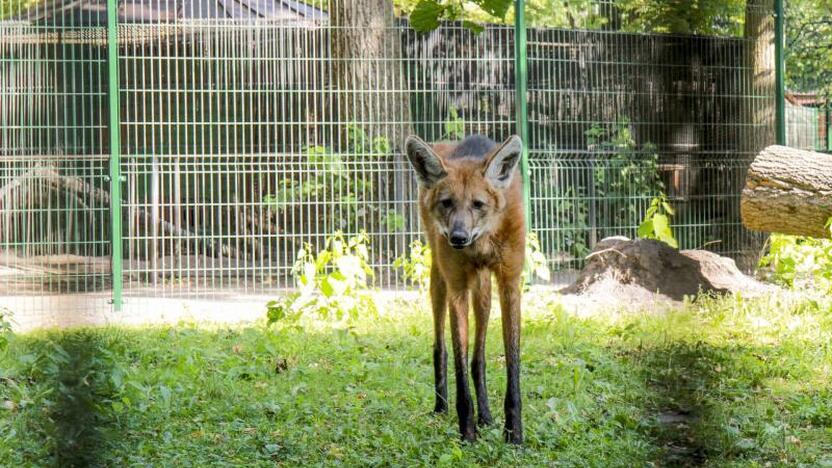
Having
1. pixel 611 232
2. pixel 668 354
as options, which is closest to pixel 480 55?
pixel 611 232

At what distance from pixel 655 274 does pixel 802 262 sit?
44.7 inches

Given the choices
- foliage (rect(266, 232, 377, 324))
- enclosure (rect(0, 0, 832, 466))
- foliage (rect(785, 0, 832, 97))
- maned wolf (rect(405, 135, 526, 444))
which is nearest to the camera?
maned wolf (rect(405, 135, 526, 444))

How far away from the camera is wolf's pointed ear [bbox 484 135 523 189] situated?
13.6ft

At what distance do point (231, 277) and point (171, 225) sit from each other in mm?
686

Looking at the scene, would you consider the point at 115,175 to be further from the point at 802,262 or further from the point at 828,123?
the point at 828,123

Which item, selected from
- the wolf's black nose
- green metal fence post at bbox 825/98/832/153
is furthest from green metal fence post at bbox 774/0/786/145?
the wolf's black nose

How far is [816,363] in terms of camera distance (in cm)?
539

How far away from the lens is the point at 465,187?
4.10 meters

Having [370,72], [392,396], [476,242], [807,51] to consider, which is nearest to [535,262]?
[370,72]

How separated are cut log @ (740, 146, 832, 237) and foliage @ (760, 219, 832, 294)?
0.81 feet

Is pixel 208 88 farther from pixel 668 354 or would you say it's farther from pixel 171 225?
pixel 668 354

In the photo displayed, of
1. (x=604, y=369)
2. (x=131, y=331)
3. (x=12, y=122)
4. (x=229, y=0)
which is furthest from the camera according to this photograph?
(x=229, y=0)

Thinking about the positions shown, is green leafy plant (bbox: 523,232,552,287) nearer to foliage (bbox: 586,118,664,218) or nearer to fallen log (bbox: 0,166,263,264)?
foliage (bbox: 586,118,664,218)

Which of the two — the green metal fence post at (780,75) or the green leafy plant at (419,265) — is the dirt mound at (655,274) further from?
the green metal fence post at (780,75)
